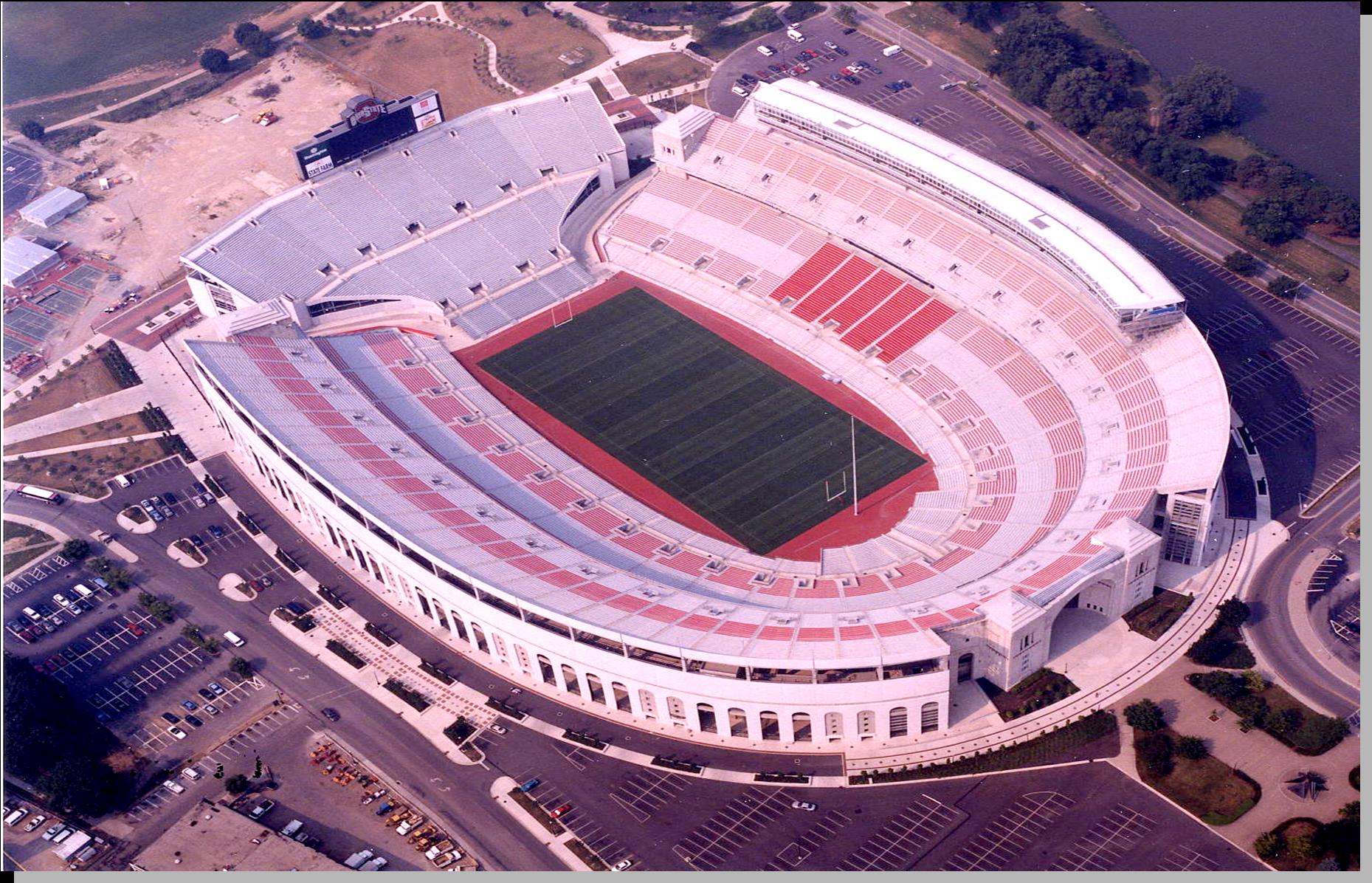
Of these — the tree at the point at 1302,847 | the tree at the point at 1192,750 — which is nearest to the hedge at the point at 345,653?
the tree at the point at 1192,750

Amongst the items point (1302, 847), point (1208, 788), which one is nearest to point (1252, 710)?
point (1208, 788)

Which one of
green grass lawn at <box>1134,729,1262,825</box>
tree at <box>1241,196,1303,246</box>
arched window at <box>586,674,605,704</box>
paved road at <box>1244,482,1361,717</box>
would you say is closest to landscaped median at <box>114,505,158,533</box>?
arched window at <box>586,674,605,704</box>

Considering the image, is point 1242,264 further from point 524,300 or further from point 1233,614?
point 524,300

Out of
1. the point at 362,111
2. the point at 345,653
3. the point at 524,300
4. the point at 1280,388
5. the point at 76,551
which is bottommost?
the point at 345,653

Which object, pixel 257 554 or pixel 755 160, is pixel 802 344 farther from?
Answer: pixel 257 554

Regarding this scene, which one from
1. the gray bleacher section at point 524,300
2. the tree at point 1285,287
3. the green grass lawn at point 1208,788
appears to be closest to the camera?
the green grass lawn at point 1208,788

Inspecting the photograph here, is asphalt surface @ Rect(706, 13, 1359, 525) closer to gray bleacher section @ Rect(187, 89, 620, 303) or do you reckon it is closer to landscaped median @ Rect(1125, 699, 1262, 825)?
landscaped median @ Rect(1125, 699, 1262, 825)

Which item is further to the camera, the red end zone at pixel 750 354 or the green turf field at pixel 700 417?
the green turf field at pixel 700 417

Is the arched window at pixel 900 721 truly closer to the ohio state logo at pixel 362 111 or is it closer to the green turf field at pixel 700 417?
the green turf field at pixel 700 417
